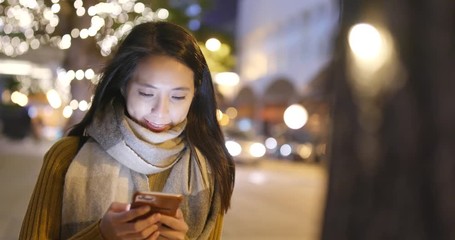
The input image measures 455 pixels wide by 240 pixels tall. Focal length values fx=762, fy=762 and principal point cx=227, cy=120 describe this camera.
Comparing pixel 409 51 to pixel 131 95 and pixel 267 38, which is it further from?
pixel 267 38

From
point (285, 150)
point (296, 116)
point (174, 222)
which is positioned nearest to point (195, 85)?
point (174, 222)

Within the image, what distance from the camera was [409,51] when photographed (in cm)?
149

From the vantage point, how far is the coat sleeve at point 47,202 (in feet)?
6.62

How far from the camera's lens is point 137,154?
2.02 metres

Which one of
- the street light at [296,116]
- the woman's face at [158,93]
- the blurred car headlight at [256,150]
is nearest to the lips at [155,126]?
the woman's face at [158,93]

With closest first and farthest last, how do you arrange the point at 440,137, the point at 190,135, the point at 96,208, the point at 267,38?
the point at 440,137
the point at 96,208
the point at 190,135
the point at 267,38

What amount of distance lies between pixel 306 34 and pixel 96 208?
36253 mm

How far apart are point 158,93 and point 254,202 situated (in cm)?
1110

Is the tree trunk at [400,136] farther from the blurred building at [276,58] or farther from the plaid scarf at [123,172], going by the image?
the blurred building at [276,58]

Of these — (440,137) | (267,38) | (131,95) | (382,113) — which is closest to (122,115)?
(131,95)

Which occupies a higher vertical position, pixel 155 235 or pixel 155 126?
pixel 155 126

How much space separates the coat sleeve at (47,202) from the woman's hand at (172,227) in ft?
1.07

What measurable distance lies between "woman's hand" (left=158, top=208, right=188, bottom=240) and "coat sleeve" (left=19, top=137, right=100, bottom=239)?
12.9 inches

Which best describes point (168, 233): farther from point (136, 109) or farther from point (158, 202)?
point (136, 109)
